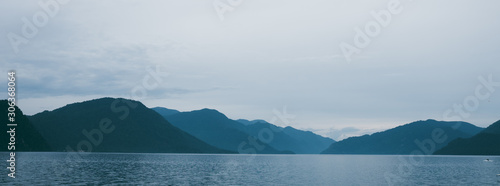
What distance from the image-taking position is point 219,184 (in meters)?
87.8

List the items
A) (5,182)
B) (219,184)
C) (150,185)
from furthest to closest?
(219,184)
(150,185)
(5,182)

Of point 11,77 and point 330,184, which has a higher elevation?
point 11,77

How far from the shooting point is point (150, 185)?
81750 mm

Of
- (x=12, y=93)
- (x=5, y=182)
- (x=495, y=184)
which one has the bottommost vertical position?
(x=495, y=184)

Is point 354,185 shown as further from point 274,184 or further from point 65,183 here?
point 65,183

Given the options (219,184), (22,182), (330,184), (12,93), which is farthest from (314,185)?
(12,93)

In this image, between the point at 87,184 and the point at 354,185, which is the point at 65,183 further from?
the point at 354,185

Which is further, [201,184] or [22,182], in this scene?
[201,184]

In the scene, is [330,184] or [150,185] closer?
[150,185]

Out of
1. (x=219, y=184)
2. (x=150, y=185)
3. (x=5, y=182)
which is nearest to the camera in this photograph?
(x=5, y=182)

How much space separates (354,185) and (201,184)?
3088cm

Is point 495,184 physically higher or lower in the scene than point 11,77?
lower

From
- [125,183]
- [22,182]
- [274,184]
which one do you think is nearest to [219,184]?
[274,184]

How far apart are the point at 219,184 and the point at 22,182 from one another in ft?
116
